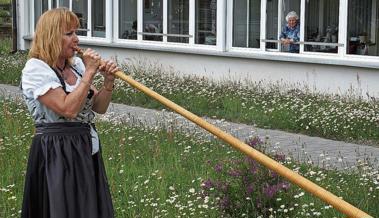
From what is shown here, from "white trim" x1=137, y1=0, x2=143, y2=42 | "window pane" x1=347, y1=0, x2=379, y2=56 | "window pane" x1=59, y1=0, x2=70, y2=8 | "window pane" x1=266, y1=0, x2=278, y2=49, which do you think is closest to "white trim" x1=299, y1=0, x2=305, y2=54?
"window pane" x1=266, y1=0, x2=278, y2=49

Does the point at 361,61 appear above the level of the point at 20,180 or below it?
above

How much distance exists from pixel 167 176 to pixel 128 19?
12.5 m

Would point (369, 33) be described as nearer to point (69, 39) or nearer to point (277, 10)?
point (277, 10)

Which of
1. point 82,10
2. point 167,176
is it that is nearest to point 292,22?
point 82,10

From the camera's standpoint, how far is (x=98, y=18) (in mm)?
20203

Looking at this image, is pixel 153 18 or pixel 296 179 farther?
pixel 153 18

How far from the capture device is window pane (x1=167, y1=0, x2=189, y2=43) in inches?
690

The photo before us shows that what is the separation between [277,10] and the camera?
1541 cm

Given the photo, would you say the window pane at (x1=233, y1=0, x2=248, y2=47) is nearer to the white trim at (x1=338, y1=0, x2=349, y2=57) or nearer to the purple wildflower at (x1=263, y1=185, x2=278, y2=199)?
the white trim at (x1=338, y1=0, x2=349, y2=57)

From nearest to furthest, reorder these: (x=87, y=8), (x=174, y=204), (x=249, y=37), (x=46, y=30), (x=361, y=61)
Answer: (x=46, y=30) → (x=174, y=204) → (x=361, y=61) → (x=249, y=37) → (x=87, y=8)

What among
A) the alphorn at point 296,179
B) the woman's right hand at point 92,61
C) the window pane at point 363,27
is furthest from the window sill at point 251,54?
the alphorn at point 296,179

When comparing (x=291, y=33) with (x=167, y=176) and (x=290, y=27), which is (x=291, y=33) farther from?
(x=167, y=176)

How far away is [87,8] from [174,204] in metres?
14.9

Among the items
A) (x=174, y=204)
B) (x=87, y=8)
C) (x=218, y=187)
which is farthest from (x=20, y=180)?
(x=87, y=8)
